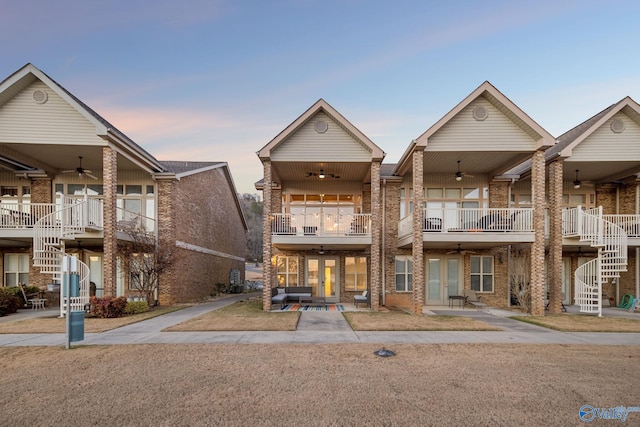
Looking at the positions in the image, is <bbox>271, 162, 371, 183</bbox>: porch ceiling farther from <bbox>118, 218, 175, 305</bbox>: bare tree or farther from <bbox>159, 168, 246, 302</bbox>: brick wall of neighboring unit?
<bbox>118, 218, 175, 305</bbox>: bare tree

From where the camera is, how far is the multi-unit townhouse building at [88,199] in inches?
501

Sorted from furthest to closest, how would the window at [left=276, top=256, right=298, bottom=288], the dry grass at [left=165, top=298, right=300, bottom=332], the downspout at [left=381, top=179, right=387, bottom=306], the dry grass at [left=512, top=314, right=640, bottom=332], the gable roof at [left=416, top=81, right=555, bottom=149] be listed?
the window at [left=276, top=256, right=298, bottom=288] → the downspout at [left=381, top=179, right=387, bottom=306] → the gable roof at [left=416, top=81, right=555, bottom=149] → the dry grass at [left=512, top=314, right=640, bottom=332] → the dry grass at [left=165, top=298, right=300, bottom=332]

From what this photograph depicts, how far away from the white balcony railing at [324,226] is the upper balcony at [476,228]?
2.09 m

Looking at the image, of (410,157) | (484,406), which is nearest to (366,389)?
(484,406)

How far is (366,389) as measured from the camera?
5332mm

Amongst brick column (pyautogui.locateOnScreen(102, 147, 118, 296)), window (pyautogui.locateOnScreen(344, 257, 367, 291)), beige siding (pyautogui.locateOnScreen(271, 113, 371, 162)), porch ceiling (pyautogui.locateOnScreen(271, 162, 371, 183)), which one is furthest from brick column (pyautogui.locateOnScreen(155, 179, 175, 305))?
window (pyautogui.locateOnScreen(344, 257, 367, 291))

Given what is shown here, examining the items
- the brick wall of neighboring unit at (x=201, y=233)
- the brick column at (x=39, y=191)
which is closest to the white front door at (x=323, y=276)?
the brick wall of neighboring unit at (x=201, y=233)

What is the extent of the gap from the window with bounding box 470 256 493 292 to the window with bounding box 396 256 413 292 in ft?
10.4

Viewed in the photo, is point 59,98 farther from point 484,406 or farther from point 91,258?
point 484,406

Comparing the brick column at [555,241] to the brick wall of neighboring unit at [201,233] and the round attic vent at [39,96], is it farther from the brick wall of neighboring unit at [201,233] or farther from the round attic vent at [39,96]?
the round attic vent at [39,96]

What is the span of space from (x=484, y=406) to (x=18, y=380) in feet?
25.2

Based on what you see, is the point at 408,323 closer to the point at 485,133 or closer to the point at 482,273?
the point at 482,273

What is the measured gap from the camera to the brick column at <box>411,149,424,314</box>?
12875mm

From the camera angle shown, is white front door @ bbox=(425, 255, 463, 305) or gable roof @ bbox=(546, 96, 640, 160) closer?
gable roof @ bbox=(546, 96, 640, 160)
